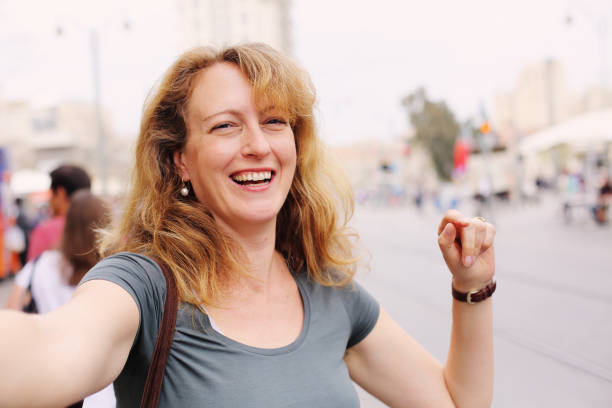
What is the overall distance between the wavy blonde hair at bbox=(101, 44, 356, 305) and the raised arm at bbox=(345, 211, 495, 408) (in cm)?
25

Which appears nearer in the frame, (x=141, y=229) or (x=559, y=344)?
(x=141, y=229)

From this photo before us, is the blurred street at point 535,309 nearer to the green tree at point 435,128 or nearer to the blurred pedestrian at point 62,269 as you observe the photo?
the blurred pedestrian at point 62,269

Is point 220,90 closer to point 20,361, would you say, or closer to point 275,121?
point 275,121

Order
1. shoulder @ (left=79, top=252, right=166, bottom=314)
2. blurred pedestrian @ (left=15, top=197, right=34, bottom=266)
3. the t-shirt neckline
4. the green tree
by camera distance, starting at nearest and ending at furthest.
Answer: shoulder @ (left=79, top=252, right=166, bottom=314) < the t-shirt neckline < blurred pedestrian @ (left=15, top=197, right=34, bottom=266) < the green tree

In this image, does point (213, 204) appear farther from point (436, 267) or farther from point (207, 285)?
point (436, 267)

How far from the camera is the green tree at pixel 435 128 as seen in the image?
48094mm

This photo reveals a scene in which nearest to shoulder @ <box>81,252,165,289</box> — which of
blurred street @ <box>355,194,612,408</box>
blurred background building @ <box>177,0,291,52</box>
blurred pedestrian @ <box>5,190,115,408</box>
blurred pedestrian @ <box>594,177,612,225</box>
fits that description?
blurred street @ <box>355,194,612,408</box>

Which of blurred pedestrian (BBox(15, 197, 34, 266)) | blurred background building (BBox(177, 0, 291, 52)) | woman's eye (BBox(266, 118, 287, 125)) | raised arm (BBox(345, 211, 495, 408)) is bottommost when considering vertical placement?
blurred pedestrian (BBox(15, 197, 34, 266))

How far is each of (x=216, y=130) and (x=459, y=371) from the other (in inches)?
38.8

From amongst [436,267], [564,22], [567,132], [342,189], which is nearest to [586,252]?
[436,267]

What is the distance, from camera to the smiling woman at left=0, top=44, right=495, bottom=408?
4.16 feet

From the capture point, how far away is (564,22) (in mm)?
20109

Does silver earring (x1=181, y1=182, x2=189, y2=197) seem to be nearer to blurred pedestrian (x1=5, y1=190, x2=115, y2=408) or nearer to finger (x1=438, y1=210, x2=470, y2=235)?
finger (x1=438, y1=210, x2=470, y2=235)

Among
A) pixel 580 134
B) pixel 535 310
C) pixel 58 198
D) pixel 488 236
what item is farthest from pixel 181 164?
pixel 580 134
